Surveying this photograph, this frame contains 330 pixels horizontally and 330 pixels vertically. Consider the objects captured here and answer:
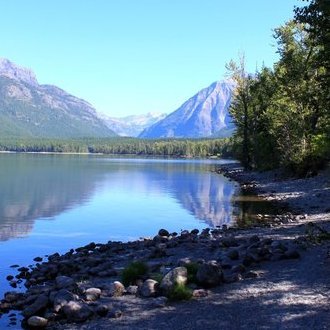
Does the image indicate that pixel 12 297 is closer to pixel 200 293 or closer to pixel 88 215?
pixel 200 293

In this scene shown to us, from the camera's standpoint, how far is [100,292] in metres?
16.4

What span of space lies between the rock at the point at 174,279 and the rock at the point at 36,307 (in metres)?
3.63

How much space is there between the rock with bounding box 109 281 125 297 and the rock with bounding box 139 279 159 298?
74 cm

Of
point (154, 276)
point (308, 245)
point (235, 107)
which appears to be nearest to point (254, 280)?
point (154, 276)

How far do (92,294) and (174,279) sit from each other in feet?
8.68

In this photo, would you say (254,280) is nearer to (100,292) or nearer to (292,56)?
(100,292)

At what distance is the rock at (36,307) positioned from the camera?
1550 centimetres

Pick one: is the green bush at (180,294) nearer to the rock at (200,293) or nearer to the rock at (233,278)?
the rock at (200,293)

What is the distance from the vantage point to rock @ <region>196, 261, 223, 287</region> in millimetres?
16125

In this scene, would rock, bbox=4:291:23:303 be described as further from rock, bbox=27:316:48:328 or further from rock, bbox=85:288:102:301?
rock, bbox=27:316:48:328

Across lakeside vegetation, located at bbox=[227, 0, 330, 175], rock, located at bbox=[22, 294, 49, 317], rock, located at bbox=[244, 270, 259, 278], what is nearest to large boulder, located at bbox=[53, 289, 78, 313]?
rock, located at bbox=[22, 294, 49, 317]

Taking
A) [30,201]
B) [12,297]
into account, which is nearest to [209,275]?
[12,297]

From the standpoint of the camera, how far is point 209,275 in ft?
53.1

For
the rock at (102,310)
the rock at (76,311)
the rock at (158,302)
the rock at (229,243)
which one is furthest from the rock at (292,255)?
the rock at (76,311)
